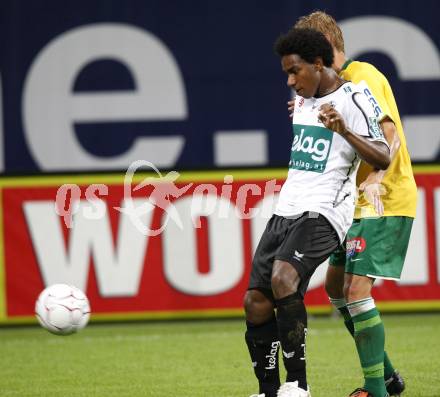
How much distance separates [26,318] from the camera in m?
9.85

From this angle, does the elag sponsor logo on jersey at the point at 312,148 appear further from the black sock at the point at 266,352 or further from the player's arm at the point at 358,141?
the black sock at the point at 266,352

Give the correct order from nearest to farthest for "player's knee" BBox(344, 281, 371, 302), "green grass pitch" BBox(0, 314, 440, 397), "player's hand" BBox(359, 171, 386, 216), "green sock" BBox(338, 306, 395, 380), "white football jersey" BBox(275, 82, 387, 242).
Result: "white football jersey" BBox(275, 82, 387, 242) < "player's hand" BBox(359, 171, 386, 216) < "player's knee" BBox(344, 281, 371, 302) < "green sock" BBox(338, 306, 395, 380) < "green grass pitch" BBox(0, 314, 440, 397)

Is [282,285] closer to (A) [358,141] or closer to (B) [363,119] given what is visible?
(A) [358,141]

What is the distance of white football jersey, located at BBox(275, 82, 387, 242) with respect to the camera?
5.38 metres

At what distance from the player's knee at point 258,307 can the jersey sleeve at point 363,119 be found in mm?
960

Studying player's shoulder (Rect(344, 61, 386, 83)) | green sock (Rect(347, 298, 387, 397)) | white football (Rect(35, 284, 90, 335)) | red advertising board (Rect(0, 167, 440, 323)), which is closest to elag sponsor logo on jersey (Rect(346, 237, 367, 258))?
green sock (Rect(347, 298, 387, 397))

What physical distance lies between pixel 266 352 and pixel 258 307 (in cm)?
24

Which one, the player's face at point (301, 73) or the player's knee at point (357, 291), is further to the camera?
the player's knee at point (357, 291)

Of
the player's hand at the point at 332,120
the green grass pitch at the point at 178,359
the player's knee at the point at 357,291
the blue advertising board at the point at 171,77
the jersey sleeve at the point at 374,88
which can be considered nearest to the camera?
the player's hand at the point at 332,120

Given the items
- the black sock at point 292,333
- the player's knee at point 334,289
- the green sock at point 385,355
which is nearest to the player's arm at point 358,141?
the black sock at point 292,333

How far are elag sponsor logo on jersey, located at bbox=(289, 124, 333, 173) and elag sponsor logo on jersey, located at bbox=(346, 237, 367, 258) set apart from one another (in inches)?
22.3

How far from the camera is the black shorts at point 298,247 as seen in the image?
17.6ft

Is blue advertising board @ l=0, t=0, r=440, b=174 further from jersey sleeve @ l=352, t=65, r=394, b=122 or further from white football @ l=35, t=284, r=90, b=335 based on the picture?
jersey sleeve @ l=352, t=65, r=394, b=122

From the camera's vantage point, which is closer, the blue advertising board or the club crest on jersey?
the club crest on jersey
